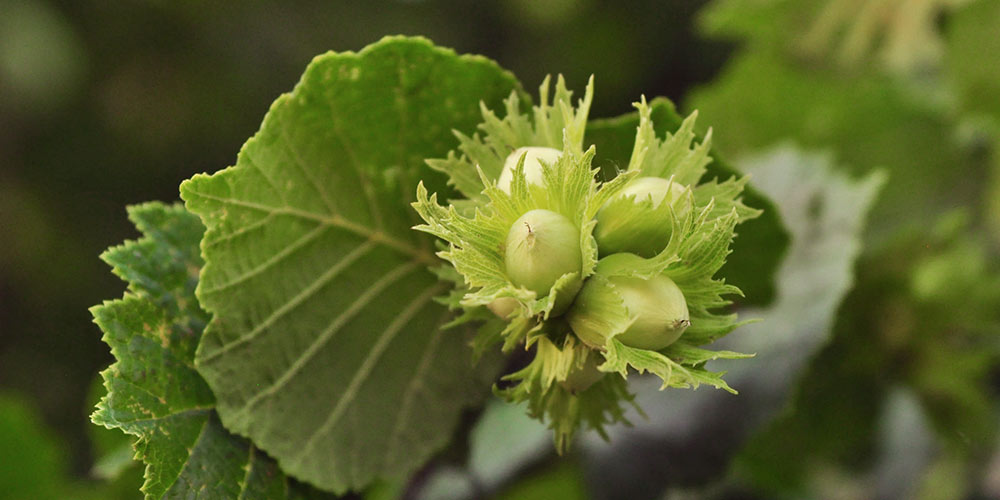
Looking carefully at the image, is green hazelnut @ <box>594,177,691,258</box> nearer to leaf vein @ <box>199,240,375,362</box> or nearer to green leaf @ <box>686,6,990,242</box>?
leaf vein @ <box>199,240,375,362</box>

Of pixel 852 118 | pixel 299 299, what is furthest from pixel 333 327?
pixel 852 118

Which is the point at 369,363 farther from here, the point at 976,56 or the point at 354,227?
the point at 976,56

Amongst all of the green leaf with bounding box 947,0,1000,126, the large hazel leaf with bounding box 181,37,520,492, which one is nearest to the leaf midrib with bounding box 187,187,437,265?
the large hazel leaf with bounding box 181,37,520,492

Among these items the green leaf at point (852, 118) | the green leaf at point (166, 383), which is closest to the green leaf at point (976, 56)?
the green leaf at point (852, 118)

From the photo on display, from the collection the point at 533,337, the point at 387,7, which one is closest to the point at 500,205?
the point at 533,337

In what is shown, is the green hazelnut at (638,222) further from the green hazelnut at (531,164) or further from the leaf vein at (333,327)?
the leaf vein at (333,327)

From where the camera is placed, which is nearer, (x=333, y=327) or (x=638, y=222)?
(x=638, y=222)
